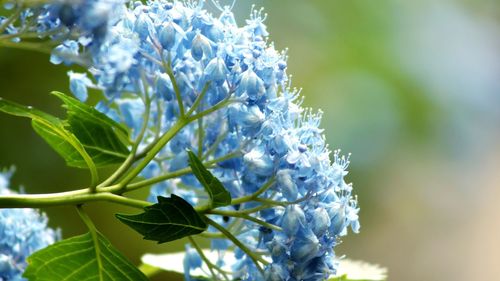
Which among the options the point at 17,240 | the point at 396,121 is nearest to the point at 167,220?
the point at 17,240

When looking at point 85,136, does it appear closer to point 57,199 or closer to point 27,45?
point 57,199

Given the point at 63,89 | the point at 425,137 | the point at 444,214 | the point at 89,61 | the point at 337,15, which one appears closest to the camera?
the point at 89,61

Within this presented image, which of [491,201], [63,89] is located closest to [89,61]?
[63,89]

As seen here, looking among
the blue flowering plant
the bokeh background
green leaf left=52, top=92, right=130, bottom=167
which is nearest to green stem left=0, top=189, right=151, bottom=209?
the blue flowering plant

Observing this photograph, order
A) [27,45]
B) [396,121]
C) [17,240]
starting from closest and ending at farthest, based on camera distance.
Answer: [27,45]
[17,240]
[396,121]

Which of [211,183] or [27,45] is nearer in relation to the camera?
[27,45]

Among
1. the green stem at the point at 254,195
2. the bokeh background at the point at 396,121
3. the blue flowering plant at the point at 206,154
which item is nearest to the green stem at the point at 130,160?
the blue flowering plant at the point at 206,154

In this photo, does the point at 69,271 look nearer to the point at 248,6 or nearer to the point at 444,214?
the point at 248,6
